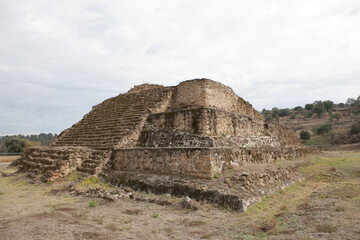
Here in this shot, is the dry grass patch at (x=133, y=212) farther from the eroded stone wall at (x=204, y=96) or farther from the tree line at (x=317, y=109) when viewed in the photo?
the tree line at (x=317, y=109)

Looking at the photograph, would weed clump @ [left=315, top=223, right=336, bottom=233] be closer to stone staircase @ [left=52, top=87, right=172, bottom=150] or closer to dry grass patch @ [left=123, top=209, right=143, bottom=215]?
dry grass patch @ [left=123, top=209, right=143, bottom=215]

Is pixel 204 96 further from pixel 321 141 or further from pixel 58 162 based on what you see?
pixel 321 141

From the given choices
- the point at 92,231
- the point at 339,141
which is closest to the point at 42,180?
the point at 92,231

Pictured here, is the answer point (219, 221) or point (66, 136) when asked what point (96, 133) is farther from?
point (219, 221)

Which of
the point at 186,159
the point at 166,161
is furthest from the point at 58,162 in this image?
the point at 186,159

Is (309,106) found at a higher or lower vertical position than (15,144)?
higher

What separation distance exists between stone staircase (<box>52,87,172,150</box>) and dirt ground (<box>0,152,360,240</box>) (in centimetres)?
370

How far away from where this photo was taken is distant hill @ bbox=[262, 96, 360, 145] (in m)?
33.8

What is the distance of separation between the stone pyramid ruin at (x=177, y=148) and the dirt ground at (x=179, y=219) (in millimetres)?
677

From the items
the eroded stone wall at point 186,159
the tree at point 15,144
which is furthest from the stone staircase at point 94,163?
the tree at point 15,144

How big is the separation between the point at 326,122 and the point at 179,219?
52.9 metres

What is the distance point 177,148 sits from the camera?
695 cm

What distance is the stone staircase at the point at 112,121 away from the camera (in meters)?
10.1

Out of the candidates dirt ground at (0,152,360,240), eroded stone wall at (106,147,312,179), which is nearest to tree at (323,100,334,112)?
eroded stone wall at (106,147,312,179)
